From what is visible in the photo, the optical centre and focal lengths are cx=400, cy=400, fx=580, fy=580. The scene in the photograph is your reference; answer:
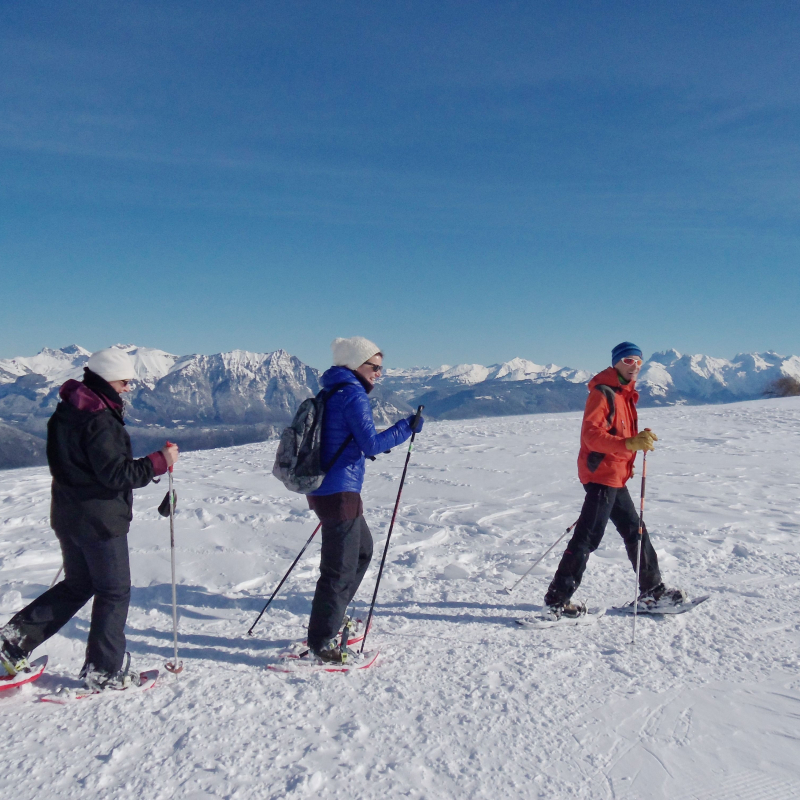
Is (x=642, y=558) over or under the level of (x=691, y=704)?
over

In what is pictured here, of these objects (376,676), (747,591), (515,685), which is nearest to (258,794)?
(376,676)

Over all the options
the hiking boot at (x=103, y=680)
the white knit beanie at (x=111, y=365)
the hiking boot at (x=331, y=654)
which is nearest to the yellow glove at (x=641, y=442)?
the hiking boot at (x=331, y=654)

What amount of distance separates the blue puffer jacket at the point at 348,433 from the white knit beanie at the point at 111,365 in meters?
1.19

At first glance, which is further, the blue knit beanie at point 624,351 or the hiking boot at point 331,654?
the blue knit beanie at point 624,351

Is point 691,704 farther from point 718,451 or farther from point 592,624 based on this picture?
point 718,451

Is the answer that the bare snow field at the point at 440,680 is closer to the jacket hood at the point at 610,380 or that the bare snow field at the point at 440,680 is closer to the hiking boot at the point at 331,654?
the hiking boot at the point at 331,654

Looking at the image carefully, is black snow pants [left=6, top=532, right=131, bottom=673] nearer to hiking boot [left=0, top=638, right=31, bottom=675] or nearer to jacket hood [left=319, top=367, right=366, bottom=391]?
hiking boot [left=0, top=638, right=31, bottom=675]

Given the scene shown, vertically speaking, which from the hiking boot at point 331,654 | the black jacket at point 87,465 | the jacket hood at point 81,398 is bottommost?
the hiking boot at point 331,654

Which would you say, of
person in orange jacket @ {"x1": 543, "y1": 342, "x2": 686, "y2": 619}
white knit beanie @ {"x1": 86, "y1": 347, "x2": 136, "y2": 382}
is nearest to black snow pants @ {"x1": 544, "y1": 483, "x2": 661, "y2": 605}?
person in orange jacket @ {"x1": 543, "y1": 342, "x2": 686, "y2": 619}

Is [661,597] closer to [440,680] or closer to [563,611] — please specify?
[563,611]

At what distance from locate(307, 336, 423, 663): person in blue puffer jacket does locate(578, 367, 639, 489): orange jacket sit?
1.53 meters

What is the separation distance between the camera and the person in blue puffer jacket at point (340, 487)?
376 cm

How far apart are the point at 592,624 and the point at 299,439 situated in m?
2.76

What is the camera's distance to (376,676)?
12.1 ft
